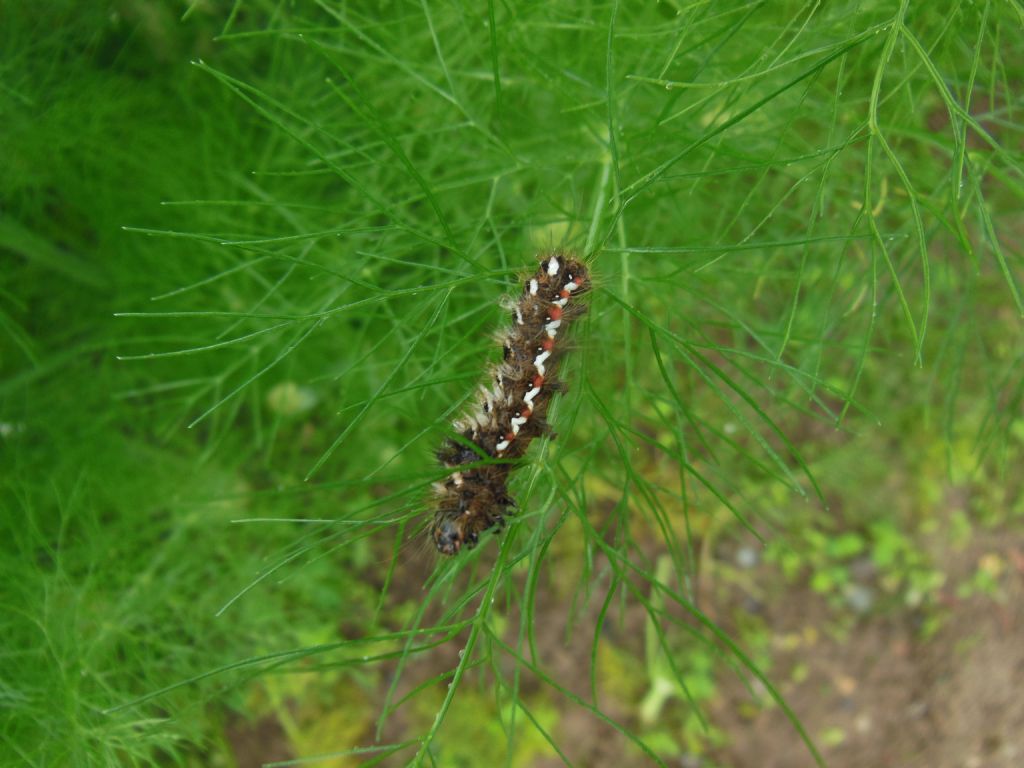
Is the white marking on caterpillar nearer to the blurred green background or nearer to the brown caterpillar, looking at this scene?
the brown caterpillar

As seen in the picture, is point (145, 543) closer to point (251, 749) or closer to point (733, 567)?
point (251, 749)

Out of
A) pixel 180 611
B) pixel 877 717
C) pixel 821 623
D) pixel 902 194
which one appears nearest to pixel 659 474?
pixel 821 623

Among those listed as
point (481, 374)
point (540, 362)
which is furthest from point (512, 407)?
point (481, 374)

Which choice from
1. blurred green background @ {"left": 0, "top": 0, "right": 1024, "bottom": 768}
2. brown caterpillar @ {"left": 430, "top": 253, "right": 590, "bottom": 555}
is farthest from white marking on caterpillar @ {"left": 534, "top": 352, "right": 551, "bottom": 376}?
blurred green background @ {"left": 0, "top": 0, "right": 1024, "bottom": 768}

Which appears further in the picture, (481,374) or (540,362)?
(481,374)

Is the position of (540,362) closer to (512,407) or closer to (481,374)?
(512,407)

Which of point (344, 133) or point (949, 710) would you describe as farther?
point (949, 710)
